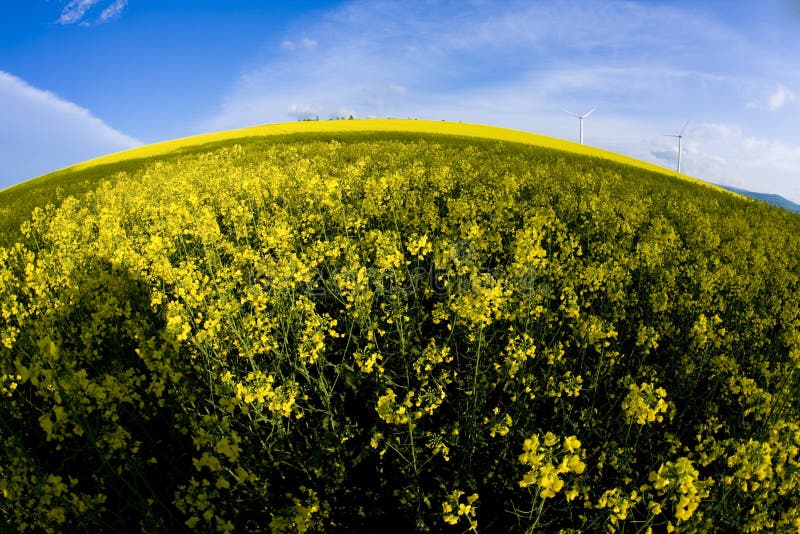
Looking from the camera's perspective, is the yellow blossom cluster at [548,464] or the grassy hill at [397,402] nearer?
the yellow blossom cluster at [548,464]

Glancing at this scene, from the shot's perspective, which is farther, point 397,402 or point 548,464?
point 397,402

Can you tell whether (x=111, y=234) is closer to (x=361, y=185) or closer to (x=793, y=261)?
(x=361, y=185)

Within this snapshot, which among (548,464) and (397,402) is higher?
(548,464)

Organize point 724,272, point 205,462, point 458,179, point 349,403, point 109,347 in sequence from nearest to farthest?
1. point 205,462
2. point 349,403
3. point 109,347
4. point 724,272
5. point 458,179

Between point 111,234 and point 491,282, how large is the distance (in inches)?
263

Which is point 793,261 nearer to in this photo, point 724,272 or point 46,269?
point 724,272

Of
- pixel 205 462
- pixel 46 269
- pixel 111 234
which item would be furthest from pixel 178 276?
pixel 46 269

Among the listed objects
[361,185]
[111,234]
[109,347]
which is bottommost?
[109,347]

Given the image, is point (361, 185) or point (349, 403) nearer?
point (349, 403)

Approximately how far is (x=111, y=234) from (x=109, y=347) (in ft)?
9.10

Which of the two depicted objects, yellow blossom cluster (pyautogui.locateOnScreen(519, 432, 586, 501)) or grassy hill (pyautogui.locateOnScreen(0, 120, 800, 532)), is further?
grassy hill (pyautogui.locateOnScreen(0, 120, 800, 532))

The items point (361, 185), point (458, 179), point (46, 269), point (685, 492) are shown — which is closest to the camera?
point (685, 492)

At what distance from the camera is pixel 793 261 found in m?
8.12

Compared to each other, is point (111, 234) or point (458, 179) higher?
point (458, 179)
